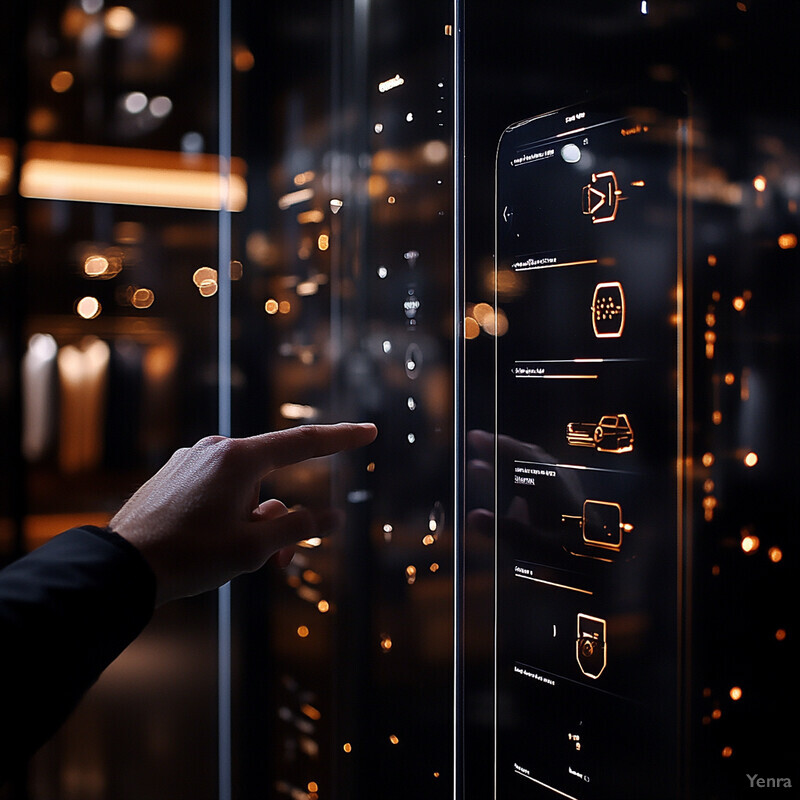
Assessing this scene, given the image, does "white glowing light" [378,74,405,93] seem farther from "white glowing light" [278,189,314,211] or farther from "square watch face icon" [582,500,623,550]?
"square watch face icon" [582,500,623,550]

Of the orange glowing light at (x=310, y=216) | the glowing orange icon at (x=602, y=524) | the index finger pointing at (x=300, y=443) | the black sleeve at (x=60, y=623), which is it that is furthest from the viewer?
the orange glowing light at (x=310, y=216)

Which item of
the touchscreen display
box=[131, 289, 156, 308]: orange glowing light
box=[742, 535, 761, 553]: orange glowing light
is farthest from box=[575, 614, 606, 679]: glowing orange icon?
box=[131, 289, 156, 308]: orange glowing light

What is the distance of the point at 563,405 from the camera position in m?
0.70

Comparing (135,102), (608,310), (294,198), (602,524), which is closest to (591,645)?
(602,524)

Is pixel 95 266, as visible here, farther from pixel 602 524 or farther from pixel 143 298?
pixel 602 524

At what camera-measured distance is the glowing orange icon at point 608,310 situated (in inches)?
25.0

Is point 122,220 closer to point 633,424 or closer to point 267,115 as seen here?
point 267,115

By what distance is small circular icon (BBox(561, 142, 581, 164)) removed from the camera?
680 millimetres

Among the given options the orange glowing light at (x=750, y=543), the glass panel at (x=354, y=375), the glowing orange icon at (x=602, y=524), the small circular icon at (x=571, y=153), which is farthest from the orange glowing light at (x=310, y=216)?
the orange glowing light at (x=750, y=543)

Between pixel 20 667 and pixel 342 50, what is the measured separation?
0.87m

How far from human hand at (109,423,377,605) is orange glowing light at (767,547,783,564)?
349 mm

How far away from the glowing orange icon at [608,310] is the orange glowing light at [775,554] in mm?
182

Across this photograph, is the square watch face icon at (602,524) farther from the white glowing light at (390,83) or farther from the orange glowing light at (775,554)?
the white glowing light at (390,83)

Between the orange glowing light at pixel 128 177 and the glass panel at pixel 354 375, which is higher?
the orange glowing light at pixel 128 177
